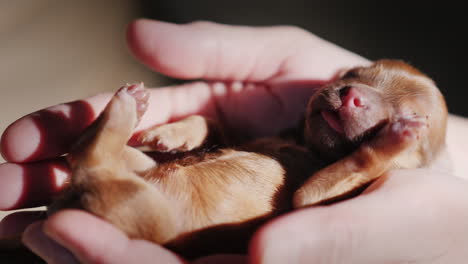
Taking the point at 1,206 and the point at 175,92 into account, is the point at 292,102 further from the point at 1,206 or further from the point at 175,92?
the point at 1,206

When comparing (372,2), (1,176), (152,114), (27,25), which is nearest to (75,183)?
(1,176)

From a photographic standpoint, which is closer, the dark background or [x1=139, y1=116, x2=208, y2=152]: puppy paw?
[x1=139, y1=116, x2=208, y2=152]: puppy paw

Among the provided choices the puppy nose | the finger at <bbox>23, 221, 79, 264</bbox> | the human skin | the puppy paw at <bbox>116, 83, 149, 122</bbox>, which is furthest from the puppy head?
the finger at <bbox>23, 221, 79, 264</bbox>

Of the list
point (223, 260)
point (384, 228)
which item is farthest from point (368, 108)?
point (223, 260)

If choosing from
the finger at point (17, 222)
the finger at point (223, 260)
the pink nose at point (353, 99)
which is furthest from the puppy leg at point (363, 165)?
the finger at point (17, 222)

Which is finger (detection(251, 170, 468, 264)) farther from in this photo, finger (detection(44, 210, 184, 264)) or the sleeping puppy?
finger (detection(44, 210, 184, 264))

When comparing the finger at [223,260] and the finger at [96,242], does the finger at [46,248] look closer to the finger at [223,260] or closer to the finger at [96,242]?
the finger at [96,242]

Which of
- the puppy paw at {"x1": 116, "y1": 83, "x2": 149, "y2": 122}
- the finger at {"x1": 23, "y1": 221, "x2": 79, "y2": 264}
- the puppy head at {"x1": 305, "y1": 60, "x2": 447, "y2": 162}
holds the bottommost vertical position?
the finger at {"x1": 23, "y1": 221, "x2": 79, "y2": 264}

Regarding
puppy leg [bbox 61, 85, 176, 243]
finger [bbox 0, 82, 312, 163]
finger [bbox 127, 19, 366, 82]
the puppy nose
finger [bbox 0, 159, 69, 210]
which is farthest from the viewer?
finger [bbox 0, 82, 312, 163]
